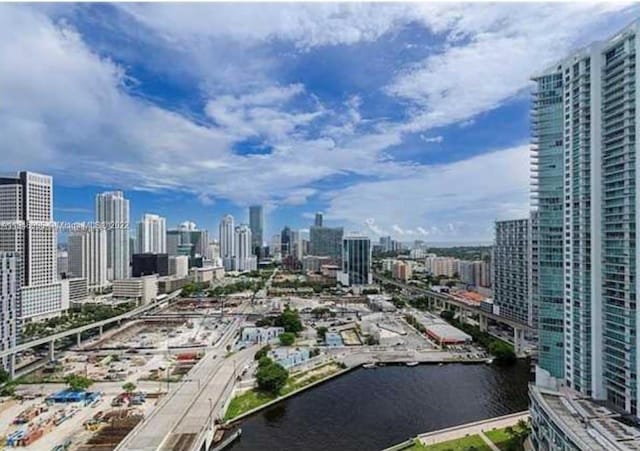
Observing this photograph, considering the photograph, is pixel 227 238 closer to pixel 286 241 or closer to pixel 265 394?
pixel 286 241

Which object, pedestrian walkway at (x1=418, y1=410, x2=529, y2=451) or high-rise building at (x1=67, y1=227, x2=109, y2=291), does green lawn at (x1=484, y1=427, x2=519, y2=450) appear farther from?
high-rise building at (x1=67, y1=227, x2=109, y2=291)

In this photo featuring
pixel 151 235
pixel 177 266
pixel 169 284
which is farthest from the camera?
pixel 151 235

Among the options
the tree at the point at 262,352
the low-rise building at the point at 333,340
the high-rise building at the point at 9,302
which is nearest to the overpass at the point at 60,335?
the high-rise building at the point at 9,302

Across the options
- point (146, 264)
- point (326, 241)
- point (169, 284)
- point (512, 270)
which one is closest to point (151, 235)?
point (146, 264)

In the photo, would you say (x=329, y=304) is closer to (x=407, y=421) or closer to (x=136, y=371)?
(x=136, y=371)

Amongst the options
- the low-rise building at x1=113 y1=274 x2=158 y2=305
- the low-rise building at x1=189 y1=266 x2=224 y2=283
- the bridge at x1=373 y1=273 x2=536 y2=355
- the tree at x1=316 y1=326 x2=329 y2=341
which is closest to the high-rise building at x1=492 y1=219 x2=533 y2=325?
the bridge at x1=373 y1=273 x2=536 y2=355

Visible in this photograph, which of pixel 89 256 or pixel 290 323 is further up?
pixel 89 256

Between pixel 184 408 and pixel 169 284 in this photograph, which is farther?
pixel 169 284
